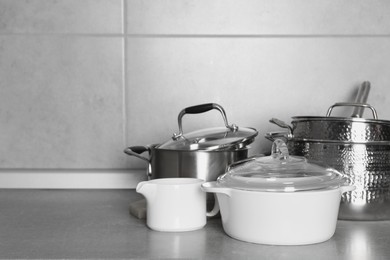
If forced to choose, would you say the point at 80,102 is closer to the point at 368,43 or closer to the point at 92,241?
the point at 92,241

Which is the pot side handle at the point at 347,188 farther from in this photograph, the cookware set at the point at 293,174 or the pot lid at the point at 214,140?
the pot lid at the point at 214,140

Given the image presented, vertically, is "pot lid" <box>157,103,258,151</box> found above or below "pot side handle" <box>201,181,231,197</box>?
Result: above

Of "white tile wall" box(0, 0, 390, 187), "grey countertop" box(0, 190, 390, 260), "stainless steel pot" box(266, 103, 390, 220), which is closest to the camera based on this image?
"grey countertop" box(0, 190, 390, 260)

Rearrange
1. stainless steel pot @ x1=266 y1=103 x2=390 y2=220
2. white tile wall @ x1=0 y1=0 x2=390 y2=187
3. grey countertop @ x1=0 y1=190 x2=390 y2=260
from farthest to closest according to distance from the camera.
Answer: white tile wall @ x1=0 y1=0 x2=390 y2=187 → stainless steel pot @ x1=266 y1=103 x2=390 y2=220 → grey countertop @ x1=0 y1=190 x2=390 y2=260

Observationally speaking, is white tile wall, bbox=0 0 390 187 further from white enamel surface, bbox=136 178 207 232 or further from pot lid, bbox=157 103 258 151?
white enamel surface, bbox=136 178 207 232

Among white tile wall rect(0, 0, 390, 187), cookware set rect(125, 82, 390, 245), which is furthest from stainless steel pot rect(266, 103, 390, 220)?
white tile wall rect(0, 0, 390, 187)

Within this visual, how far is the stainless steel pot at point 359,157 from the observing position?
0.80 m

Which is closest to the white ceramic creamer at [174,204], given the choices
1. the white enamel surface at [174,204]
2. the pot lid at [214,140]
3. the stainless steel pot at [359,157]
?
the white enamel surface at [174,204]

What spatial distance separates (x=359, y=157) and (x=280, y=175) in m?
0.17

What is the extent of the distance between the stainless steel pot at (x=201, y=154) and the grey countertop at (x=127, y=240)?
88mm

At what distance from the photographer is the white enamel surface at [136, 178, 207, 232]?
0.74 metres

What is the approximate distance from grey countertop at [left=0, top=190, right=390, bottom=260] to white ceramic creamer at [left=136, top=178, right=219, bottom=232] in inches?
0.5

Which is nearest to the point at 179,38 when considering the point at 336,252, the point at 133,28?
the point at 133,28

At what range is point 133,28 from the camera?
3.86ft
